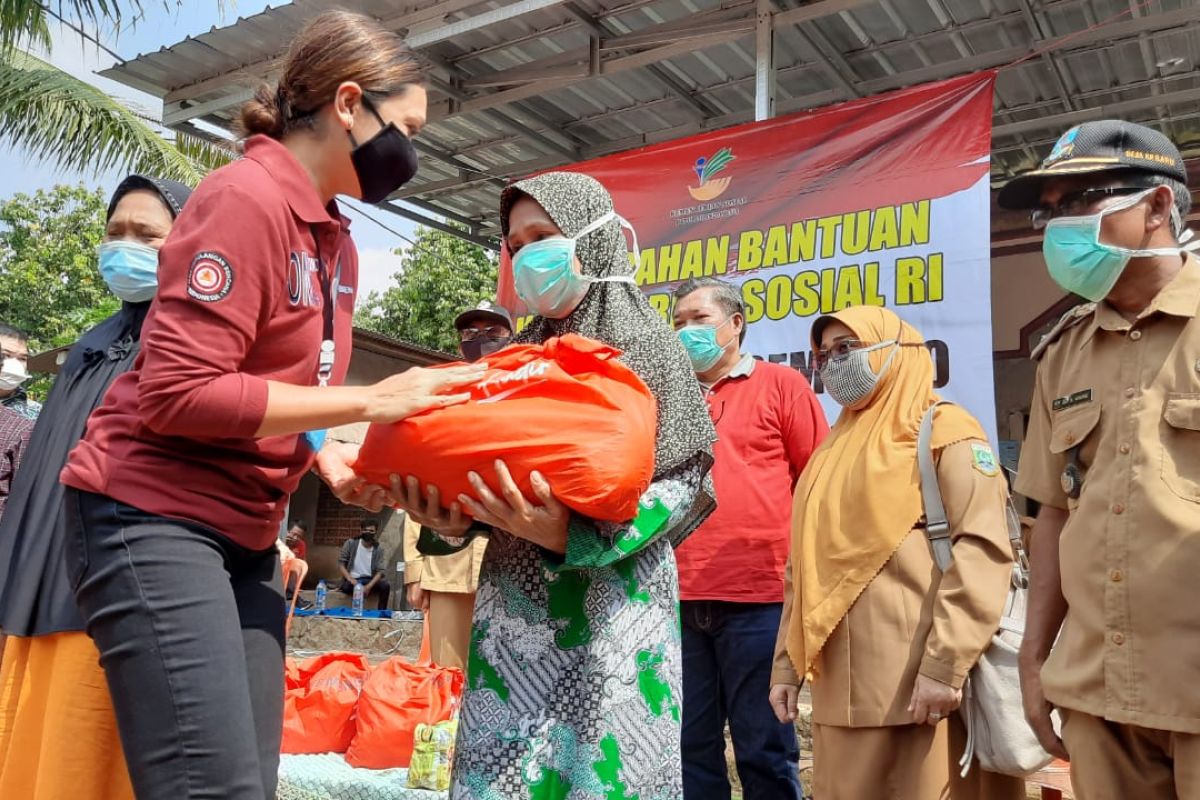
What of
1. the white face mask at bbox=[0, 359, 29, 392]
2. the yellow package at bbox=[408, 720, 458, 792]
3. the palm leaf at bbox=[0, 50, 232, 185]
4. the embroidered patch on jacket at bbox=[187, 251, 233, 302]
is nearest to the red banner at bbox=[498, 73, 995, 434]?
the yellow package at bbox=[408, 720, 458, 792]

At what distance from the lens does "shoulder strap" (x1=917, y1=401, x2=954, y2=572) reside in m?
2.75

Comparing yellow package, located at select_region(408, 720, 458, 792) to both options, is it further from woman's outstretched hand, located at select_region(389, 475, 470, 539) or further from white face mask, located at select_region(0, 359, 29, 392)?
white face mask, located at select_region(0, 359, 29, 392)

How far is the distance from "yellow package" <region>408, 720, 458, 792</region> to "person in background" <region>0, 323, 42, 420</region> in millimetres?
2073

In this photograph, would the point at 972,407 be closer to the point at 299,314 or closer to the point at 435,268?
the point at 299,314

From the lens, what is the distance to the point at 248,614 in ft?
5.76

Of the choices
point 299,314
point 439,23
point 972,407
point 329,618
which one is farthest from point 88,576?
point 329,618

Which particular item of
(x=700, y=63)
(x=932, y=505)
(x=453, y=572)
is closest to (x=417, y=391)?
(x=932, y=505)

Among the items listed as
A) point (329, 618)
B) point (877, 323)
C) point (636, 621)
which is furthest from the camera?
point (329, 618)

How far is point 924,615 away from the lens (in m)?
2.73

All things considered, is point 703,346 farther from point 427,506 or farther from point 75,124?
point 75,124

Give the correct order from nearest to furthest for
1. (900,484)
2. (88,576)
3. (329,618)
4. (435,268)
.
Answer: (88,576)
(900,484)
(329,618)
(435,268)

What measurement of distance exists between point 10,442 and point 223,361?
8.99ft

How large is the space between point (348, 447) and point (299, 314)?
1.47 feet

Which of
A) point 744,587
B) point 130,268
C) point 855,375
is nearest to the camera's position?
point 130,268
